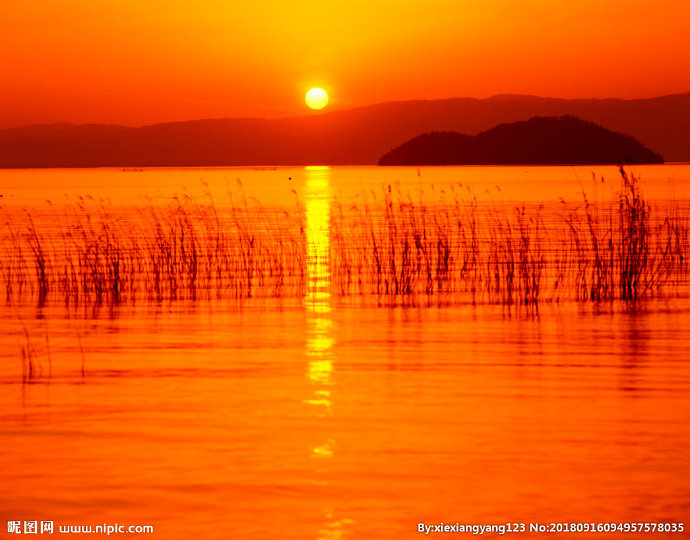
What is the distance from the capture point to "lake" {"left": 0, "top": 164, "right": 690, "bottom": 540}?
24.4ft

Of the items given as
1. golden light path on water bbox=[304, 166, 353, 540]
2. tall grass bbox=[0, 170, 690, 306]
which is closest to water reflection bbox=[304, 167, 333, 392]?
golden light path on water bbox=[304, 166, 353, 540]

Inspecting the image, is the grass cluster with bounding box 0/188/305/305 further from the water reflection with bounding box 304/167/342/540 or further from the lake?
the water reflection with bounding box 304/167/342/540

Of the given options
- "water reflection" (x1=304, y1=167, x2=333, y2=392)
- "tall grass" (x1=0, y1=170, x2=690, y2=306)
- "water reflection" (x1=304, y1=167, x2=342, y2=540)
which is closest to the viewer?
"water reflection" (x1=304, y1=167, x2=342, y2=540)

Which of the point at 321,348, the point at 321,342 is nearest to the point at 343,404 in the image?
the point at 321,348

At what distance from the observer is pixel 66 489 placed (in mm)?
7852

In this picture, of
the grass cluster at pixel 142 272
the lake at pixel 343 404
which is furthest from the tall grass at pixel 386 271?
the lake at pixel 343 404

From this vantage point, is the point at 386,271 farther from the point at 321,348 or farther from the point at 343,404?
the point at 343,404

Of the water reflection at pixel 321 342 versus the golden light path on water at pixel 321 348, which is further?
the water reflection at pixel 321 342

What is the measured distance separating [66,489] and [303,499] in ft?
5.58

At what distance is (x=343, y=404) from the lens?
10.6 m

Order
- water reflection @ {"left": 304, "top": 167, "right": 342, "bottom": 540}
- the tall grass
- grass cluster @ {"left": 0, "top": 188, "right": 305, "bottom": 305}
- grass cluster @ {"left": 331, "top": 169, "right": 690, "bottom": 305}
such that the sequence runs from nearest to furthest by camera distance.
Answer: water reflection @ {"left": 304, "top": 167, "right": 342, "bottom": 540} < grass cluster @ {"left": 331, "top": 169, "right": 690, "bottom": 305} < the tall grass < grass cluster @ {"left": 0, "top": 188, "right": 305, "bottom": 305}

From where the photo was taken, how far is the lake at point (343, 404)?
7441 millimetres

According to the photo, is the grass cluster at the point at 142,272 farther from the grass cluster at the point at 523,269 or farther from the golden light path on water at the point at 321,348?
the grass cluster at the point at 523,269

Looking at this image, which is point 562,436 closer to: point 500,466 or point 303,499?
point 500,466
